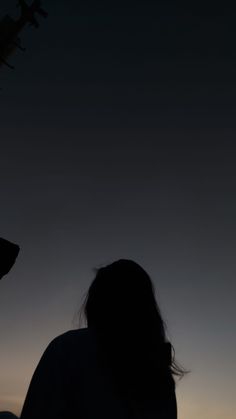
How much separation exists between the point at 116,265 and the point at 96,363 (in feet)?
1.88

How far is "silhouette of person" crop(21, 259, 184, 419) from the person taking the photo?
1952 millimetres

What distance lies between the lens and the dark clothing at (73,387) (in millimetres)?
1898

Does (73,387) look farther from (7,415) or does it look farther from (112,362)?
(7,415)

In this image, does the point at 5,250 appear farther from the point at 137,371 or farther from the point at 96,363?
the point at 137,371

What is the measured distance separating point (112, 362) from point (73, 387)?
242 mm

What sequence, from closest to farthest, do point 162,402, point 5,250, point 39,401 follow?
point 39,401
point 5,250
point 162,402

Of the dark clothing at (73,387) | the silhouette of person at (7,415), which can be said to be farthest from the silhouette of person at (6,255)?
the silhouette of person at (7,415)

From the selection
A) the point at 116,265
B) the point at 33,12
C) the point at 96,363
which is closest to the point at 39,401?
the point at 96,363

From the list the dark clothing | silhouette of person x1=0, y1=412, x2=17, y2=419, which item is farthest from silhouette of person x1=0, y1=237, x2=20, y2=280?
silhouette of person x1=0, y1=412, x2=17, y2=419

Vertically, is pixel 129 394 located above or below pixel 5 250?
below

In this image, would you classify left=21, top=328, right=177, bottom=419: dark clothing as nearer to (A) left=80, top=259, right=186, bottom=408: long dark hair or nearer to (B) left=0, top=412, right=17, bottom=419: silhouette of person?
(A) left=80, top=259, right=186, bottom=408: long dark hair

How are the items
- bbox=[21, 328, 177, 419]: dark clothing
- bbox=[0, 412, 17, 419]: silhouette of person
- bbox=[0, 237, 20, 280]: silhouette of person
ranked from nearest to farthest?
bbox=[21, 328, 177, 419]: dark clothing < bbox=[0, 237, 20, 280]: silhouette of person < bbox=[0, 412, 17, 419]: silhouette of person

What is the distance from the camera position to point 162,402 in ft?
7.29

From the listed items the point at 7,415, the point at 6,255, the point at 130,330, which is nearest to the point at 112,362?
the point at 130,330
